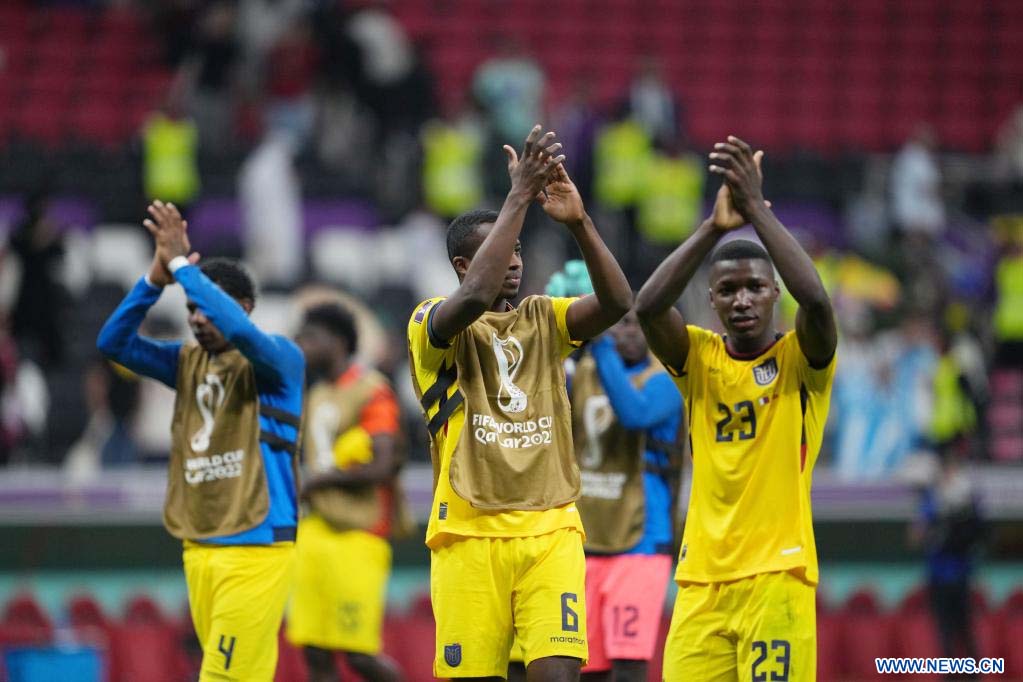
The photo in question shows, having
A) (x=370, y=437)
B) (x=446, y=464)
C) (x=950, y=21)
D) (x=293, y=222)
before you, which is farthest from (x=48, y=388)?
(x=950, y=21)

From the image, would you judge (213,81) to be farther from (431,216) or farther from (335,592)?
(335,592)

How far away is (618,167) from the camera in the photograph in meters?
19.2

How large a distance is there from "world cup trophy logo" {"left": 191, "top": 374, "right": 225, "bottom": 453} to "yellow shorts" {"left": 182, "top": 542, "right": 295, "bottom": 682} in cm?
48

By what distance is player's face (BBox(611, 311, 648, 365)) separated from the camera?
804cm

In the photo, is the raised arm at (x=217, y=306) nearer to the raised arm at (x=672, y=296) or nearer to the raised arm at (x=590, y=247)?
the raised arm at (x=590, y=247)

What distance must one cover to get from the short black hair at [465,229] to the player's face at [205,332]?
1.45m

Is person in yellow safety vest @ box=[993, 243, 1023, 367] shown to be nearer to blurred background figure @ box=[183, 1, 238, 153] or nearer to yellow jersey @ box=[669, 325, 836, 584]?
blurred background figure @ box=[183, 1, 238, 153]

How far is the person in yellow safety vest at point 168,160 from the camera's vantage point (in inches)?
730

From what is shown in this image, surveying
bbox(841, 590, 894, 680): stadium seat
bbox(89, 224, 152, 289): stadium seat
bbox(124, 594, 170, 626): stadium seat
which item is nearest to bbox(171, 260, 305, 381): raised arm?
bbox(124, 594, 170, 626): stadium seat

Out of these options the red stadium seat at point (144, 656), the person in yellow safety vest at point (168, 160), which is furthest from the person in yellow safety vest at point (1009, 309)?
the red stadium seat at point (144, 656)

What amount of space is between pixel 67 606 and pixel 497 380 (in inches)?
284

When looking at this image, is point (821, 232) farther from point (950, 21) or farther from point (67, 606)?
point (67, 606)

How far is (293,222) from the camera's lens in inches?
722

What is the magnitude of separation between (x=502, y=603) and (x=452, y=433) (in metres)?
0.69
